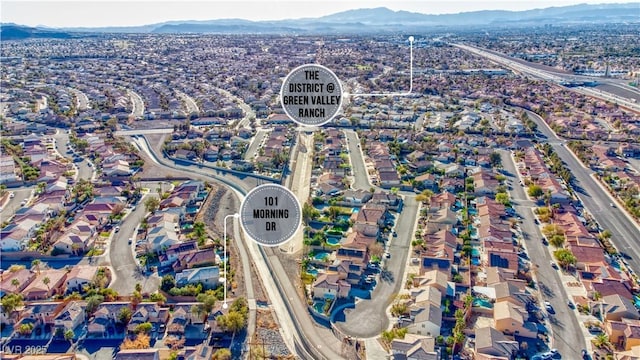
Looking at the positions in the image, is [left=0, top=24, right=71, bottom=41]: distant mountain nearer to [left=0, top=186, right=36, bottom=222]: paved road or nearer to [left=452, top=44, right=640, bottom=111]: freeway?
[left=452, top=44, right=640, bottom=111]: freeway

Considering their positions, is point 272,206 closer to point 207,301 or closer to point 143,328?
point 207,301

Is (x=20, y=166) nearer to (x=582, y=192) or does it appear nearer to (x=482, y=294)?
(x=482, y=294)

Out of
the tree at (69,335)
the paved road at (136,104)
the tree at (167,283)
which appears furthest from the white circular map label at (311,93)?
the paved road at (136,104)

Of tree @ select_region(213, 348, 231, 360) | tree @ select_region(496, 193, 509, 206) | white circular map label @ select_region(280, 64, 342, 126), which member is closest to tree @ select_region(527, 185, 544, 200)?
tree @ select_region(496, 193, 509, 206)

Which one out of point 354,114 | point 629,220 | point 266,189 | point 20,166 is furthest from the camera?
point 354,114

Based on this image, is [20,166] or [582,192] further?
[20,166]

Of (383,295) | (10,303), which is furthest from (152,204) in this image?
(383,295)

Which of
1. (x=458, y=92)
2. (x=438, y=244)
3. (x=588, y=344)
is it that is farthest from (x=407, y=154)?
(x=458, y=92)
